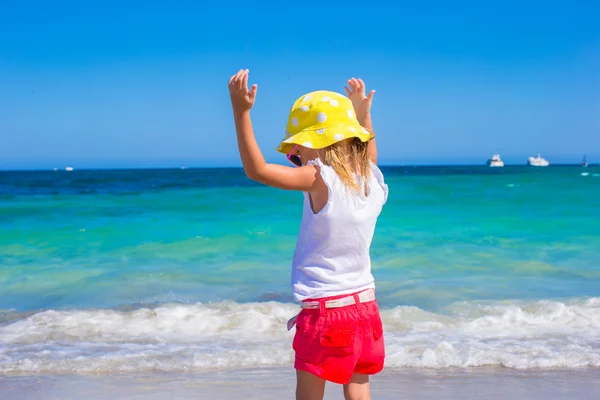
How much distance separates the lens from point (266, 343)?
15.1ft

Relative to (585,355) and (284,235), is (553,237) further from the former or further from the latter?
(585,355)

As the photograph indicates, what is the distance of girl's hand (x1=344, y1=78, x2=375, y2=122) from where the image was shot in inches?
96.7

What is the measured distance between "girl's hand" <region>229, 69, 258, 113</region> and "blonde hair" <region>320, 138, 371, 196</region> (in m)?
0.32

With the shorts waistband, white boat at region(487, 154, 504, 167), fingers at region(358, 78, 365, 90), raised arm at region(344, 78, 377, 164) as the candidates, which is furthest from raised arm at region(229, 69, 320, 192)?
white boat at region(487, 154, 504, 167)

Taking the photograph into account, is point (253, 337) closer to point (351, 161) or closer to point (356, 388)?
point (356, 388)

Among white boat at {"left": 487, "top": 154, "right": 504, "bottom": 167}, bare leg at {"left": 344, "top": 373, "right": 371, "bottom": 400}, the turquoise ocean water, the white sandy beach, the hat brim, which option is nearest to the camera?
A: the hat brim

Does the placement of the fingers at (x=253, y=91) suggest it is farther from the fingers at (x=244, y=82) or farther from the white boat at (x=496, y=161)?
the white boat at (x=496, y=161)

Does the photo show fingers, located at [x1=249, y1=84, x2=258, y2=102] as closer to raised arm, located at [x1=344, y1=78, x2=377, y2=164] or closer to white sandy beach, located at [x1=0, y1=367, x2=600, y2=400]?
raised arm, located at [x1=344, y1=78, x2=377, y2=164]

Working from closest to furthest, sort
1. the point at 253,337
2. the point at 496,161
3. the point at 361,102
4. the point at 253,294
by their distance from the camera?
1. the point at 361,102
2. the point at 253,337
3. the point at 253,294
4. the point at 496,161

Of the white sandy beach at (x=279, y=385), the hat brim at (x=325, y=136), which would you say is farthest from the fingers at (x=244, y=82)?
the white sandy beach at (x=279, y=385)

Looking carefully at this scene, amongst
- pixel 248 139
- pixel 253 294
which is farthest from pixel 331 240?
pixel 253 294

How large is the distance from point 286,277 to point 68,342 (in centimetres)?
346

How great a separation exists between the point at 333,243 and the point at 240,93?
1.85 ft

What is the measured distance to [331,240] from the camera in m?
2.01
